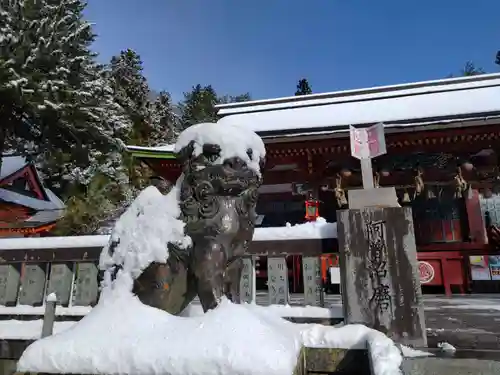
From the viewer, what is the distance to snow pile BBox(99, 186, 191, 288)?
201cm

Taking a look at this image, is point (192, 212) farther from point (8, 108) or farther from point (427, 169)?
point (8, 108)

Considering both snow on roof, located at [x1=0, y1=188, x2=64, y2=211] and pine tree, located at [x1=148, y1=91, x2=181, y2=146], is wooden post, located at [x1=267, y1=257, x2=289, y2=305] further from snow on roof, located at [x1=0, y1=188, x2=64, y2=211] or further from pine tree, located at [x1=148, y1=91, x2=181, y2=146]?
pine tree, located at [x1=148, y1=91, x2=181, y2=146]

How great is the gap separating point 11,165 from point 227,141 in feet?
62.6

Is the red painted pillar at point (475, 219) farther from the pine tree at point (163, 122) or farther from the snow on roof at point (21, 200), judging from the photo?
the pine tree at point (163, 122)

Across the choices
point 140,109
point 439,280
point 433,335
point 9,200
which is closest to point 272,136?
point 439,280

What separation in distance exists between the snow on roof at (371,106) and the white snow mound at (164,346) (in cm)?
789

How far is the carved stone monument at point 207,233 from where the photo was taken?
197 cm

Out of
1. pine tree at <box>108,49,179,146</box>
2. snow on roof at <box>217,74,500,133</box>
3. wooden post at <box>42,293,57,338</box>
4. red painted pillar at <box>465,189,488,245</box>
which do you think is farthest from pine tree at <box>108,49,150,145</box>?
wooden post at <box>42,293,57,338</box>

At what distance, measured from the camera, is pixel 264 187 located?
11.5 meters

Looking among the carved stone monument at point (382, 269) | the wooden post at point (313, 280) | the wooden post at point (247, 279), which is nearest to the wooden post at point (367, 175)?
the carved stone monument at point (382, 269)

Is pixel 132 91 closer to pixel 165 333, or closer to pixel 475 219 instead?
pixel 475 219

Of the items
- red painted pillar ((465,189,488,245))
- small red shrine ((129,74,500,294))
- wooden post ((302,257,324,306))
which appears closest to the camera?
wooden post ((302,257,324,306))

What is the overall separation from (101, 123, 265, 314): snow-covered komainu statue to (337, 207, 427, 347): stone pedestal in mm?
1381

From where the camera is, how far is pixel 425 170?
31.2 ft
